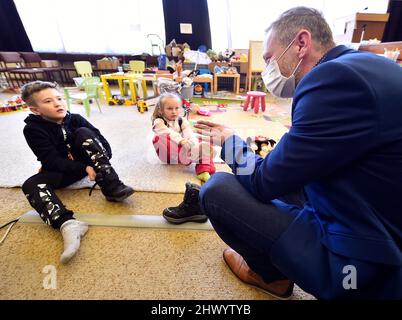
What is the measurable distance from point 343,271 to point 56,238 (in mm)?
1069

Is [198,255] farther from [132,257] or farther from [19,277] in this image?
[19,277]

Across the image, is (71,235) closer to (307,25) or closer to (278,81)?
(278,81)

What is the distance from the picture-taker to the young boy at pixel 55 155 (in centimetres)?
97

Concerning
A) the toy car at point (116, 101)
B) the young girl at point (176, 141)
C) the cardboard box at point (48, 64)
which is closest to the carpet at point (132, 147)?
the young girl at point (176, 141)

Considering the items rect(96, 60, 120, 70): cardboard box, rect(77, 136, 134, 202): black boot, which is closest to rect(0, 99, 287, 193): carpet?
rect(77, 136, 134, 202): black boot

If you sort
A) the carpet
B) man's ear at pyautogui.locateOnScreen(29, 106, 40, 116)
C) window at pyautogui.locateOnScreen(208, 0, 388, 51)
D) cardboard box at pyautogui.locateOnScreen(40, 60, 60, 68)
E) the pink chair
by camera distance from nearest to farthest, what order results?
man's ear at pyautogui.locateOnScreen(29, 106, 40, 116) → the carpet → the pink chair → window at pyautogui.locateOnScreen(208, 0, 388, 51) → cardboard box at pyautogui.locateOnScreen(40, 60, 60, 68)

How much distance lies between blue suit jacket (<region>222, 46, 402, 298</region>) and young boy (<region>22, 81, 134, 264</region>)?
33.8 inches

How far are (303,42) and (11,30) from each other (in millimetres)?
6415

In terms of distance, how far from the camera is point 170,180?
1373 millimetres

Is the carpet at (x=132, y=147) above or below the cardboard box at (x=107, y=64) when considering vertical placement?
below

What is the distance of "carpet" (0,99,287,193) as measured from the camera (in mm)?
1360

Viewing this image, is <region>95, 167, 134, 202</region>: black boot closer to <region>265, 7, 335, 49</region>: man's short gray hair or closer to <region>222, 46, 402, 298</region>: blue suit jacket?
<region>222, 46, 402, 298</region>: blue suit jacket

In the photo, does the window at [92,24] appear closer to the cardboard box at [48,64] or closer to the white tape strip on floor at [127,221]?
the cardboard box at [48,64]
